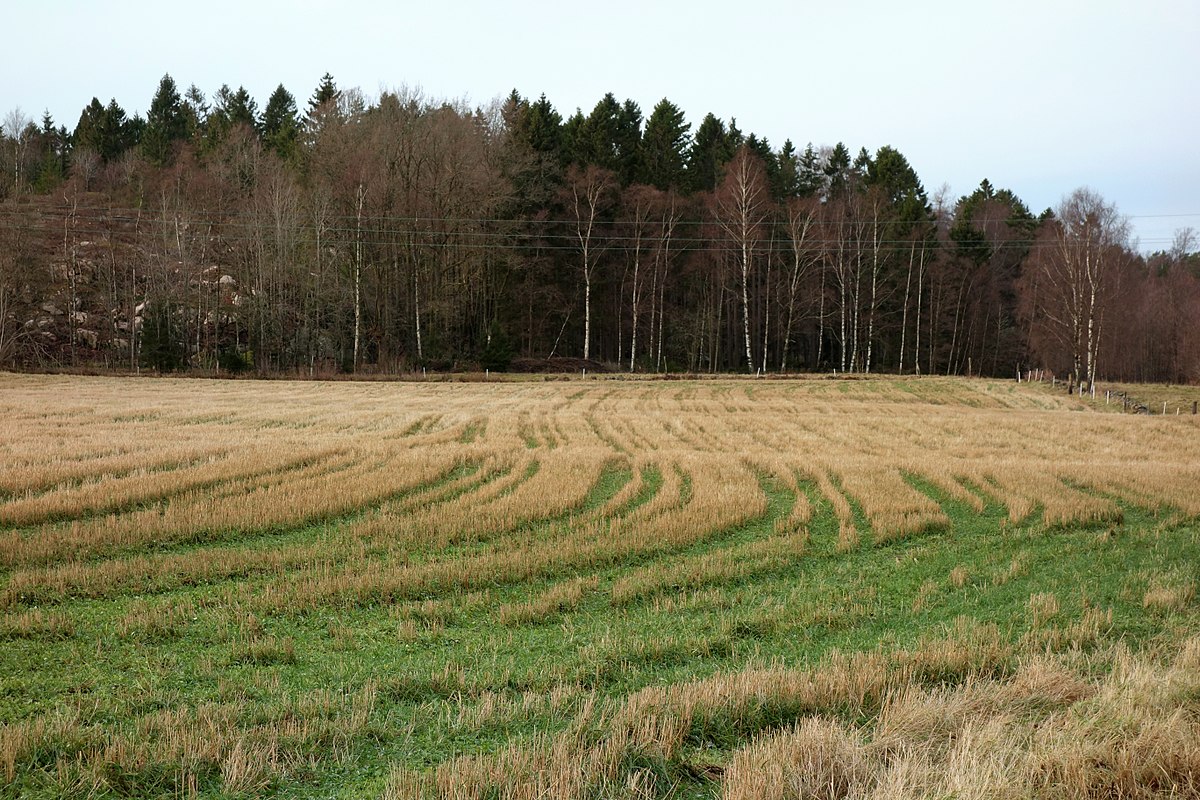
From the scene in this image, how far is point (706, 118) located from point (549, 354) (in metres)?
29.8

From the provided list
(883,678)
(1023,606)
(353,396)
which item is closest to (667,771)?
(883,678)

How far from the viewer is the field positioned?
425 centimetres

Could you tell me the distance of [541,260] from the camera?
55562mm

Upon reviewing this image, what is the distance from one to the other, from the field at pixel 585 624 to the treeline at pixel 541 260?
34904 mm

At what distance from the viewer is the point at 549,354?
5875 cm

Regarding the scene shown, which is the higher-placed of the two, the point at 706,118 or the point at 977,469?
the point at 706,118

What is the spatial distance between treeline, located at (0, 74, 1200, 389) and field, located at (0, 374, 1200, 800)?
34.9 meters

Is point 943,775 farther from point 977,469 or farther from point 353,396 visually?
point 353,396

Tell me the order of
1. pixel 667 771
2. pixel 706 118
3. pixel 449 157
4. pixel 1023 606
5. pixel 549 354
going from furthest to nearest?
pixel 706 118 < pixel 549 354 < pixel 449 157 < pixel 1023 606 < pixel 667 771

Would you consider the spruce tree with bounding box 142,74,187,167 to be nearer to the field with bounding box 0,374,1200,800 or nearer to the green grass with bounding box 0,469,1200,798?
the field with bounding box 0,374,1200,800

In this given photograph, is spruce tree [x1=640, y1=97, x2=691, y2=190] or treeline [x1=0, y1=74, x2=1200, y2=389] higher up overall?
spruce tree [x1=640, y1=97, x2=691, y2=190]

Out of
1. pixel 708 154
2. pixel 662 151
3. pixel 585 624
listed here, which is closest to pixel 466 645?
pixel 585 624

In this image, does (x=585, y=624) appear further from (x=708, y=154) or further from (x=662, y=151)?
(x=708, y=154)

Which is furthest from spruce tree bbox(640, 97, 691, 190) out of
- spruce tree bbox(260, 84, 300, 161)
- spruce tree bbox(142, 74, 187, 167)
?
spruce tree bbox(142, 74, 187, 167)
